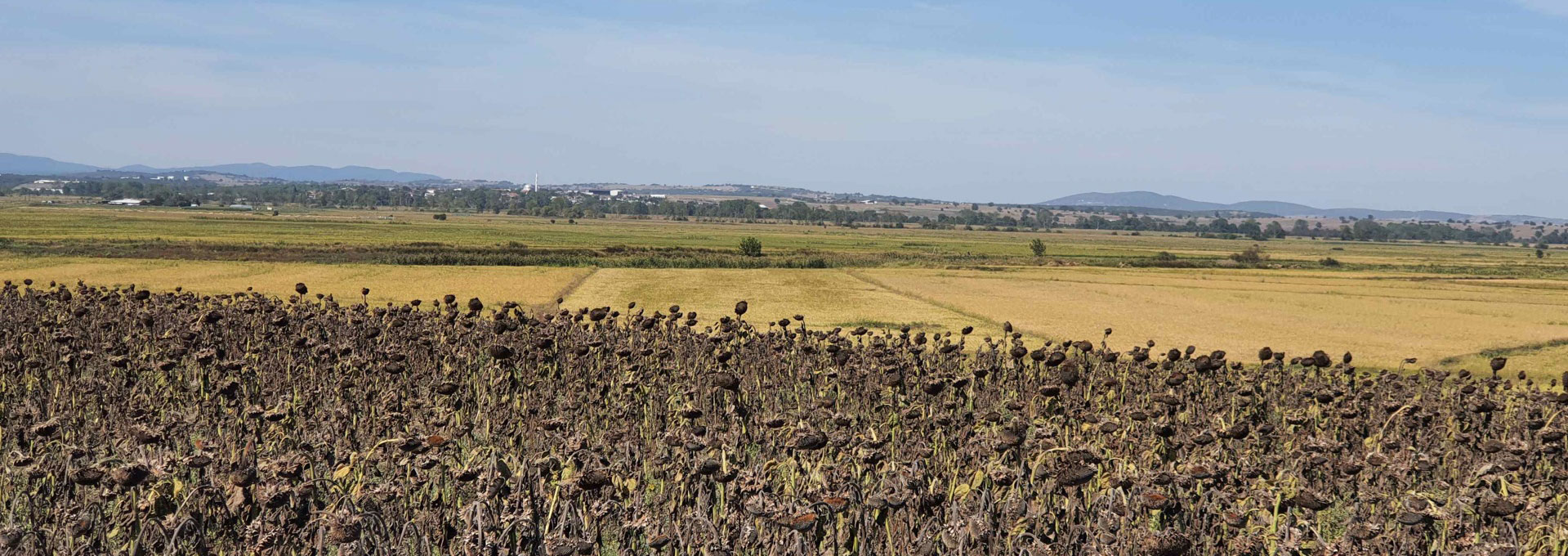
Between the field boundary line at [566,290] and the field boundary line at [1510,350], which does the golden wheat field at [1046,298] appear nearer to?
the field boundary line at [1510,350]

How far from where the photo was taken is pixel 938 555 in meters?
5.20

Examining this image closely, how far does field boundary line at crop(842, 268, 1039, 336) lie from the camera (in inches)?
1364

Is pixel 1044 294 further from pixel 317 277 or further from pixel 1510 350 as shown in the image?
pixel 317 277

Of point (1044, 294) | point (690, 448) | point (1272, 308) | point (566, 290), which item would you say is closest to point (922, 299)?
point (1044, 294)

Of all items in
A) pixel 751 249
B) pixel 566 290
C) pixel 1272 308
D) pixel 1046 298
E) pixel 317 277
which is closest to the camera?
pixel 1272 308

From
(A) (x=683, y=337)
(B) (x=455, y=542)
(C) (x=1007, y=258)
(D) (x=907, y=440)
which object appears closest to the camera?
(B) (x=455, y=542)

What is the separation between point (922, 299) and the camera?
44.1m

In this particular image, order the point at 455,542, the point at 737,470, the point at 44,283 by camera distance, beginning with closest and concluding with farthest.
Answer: the point at 455,542
the point at 737,470
the point at 44,283

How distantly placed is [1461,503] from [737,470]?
3821 millimetres

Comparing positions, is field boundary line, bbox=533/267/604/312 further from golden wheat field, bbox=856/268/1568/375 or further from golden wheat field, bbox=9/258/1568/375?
golden wheat field, bbox=856/268/1568/375

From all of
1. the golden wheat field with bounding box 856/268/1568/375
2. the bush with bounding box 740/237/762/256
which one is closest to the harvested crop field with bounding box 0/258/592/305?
the golden wheat field with bounding box 856/268/1568/375

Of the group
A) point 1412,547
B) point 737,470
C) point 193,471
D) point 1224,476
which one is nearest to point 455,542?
point 737,470

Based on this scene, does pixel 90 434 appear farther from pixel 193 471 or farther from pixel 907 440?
pixel 907 440

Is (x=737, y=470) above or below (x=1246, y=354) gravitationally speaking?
above
